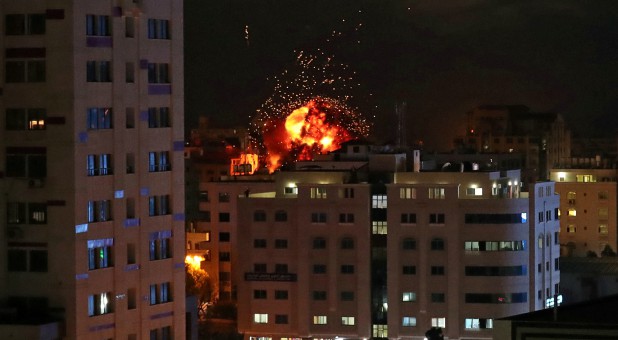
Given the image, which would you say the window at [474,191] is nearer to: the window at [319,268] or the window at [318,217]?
the window at [318,217]

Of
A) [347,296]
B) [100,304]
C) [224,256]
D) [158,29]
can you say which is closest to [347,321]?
[347,296]

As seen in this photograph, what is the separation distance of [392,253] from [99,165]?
2418 centimetres

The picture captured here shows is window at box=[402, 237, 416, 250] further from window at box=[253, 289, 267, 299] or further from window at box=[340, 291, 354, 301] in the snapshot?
window at box=[253, 289, 267, 299]

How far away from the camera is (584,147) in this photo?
8656cm

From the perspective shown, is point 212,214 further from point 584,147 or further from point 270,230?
point 584,147

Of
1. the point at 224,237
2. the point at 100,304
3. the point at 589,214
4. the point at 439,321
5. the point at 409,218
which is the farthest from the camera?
the point at 589,214

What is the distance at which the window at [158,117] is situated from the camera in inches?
688

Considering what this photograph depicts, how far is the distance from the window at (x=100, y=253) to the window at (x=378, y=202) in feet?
79.5

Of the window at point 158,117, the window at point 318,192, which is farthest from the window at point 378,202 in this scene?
the window at point 158,117

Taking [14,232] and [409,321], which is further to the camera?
[409,321]

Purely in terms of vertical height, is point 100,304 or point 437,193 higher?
point 437,193

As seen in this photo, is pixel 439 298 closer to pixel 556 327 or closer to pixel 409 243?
pixel 409 243

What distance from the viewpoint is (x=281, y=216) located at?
4112cm

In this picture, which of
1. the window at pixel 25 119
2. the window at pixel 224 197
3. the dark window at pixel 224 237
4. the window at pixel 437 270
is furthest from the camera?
the window at pixel 224 197
